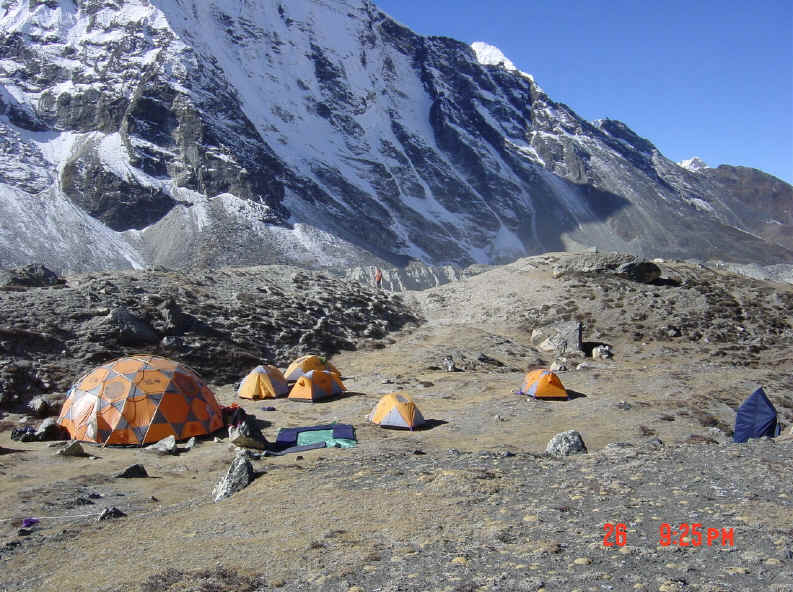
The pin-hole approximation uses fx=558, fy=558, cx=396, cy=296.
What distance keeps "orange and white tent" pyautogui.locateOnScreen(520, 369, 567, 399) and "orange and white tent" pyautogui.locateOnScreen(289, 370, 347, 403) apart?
287 inches

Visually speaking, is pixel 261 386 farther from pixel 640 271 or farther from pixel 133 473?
pixel 640 271

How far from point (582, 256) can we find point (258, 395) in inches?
1154

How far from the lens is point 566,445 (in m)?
12.0

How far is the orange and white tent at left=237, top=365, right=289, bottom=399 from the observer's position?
2158 cm

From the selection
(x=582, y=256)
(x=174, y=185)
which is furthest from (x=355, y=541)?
(x=174, y=185)

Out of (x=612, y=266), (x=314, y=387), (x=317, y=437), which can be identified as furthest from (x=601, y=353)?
(x=317, y=437)

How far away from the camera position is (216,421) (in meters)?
16.7

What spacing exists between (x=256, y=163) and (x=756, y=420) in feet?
391

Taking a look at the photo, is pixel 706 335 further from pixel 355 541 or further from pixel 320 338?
pixel 355 541

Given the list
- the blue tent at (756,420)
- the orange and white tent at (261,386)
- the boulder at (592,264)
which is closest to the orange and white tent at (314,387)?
the orange and white tent at (261,386)

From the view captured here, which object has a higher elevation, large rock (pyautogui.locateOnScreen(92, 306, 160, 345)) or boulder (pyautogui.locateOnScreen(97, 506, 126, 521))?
large rock (pyautogui.locateOnScreen(92, 306, 160, 345))

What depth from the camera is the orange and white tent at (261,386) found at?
70.8 feet
